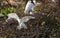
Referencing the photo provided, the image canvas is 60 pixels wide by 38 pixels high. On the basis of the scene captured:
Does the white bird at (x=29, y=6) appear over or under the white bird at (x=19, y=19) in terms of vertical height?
over

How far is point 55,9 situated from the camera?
4629 millimetres

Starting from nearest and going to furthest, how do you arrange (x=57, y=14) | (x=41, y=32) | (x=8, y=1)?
(x=41, y=32) < (x=57, y=14) < (x=8, y=1)

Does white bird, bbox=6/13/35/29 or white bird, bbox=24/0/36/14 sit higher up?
white bird, bbox=24/0/36/14

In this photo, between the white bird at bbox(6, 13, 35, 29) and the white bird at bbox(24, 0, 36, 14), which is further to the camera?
the white bird at bbox(24, 0, 36, 14)

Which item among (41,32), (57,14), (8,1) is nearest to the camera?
(41,32)

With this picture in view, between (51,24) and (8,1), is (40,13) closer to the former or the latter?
(51,24)

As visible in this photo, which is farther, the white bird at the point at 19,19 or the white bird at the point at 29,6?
the white bird at the point at 29,6

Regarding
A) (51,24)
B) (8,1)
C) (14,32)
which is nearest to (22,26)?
(14,32)

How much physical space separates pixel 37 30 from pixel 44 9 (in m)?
0.60

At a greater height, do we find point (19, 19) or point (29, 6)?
point (29, 6)

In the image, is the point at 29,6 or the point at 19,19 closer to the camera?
the point at 19,19

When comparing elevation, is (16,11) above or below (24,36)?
above

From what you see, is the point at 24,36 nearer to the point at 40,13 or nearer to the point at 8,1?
the point at 40,13

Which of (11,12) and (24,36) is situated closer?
(24,36)
